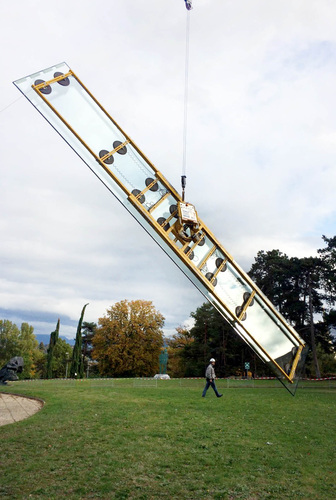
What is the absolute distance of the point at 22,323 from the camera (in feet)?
252

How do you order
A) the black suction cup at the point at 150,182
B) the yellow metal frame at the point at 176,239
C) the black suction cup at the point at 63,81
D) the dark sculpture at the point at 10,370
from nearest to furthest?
the yellow metal frame at the point at 176,239 → the black suction cup at the point at 150,182 → the black suction cup at the point at 63,81 → the dark sculpture at the point at 10,370

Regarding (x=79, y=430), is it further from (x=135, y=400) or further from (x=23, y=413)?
(x=135, y=400)

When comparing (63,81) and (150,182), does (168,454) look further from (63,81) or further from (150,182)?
(63,81)

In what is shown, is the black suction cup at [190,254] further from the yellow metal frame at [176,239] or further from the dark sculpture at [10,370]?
the dark sculpture at [10,370]

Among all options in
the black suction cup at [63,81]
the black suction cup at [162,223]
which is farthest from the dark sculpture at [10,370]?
the black suction cup at [162,223]

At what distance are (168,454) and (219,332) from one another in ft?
129

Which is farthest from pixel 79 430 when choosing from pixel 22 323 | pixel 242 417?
pixel 22 323

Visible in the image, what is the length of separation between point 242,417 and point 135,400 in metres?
4.85

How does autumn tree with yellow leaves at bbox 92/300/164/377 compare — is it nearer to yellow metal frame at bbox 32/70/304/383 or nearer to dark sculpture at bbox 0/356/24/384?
dark sculpture at bbox 0/356/24/384

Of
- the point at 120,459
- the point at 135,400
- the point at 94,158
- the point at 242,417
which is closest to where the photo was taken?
the point at 94,158

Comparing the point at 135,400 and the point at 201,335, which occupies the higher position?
the point at 201,335

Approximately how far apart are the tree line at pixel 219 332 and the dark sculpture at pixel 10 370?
72.6 feet

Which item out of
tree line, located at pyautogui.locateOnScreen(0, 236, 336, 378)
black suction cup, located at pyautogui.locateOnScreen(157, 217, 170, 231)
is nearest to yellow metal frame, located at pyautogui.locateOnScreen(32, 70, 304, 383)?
black suction cup, located at pyautogui.locateOnScreen(157, 217, 170, 231)

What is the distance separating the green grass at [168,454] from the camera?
19.0 ft
